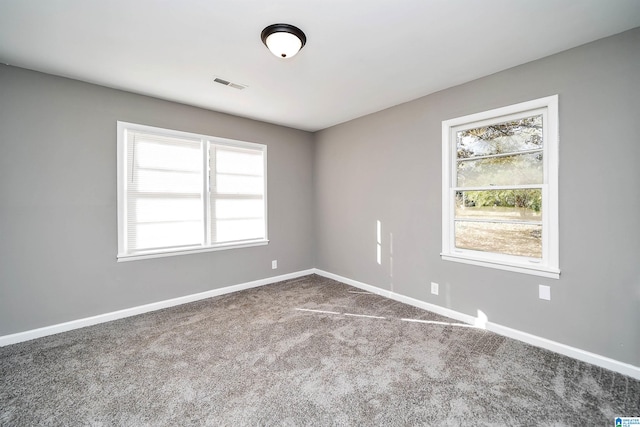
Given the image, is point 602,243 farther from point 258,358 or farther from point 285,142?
point 285,142

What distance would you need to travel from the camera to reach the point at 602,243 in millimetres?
2154

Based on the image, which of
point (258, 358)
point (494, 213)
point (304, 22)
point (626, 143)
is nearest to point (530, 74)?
point (626, 143)

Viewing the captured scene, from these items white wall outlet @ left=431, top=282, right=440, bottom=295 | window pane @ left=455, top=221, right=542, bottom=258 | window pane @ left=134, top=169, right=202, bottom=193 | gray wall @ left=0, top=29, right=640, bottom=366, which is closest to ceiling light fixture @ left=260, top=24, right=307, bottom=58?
gray wall @ left=0, top=29, right=640, bottom=366

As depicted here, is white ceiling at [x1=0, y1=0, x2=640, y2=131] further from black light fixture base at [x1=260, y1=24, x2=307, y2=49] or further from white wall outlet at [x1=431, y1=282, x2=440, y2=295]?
white wall outlet at [x1=431, y1=282, x2=440, y2=295]

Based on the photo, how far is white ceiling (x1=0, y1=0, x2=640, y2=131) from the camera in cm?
A: 180

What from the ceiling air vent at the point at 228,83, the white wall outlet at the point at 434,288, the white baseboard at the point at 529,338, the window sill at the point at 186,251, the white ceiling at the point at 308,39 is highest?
the ceiling air vent at the point at 228,83

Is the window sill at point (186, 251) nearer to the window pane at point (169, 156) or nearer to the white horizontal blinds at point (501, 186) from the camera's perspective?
the window pane at point (169, 156)

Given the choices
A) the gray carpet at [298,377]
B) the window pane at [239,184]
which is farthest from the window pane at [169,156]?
the gray carpet at [298,377]

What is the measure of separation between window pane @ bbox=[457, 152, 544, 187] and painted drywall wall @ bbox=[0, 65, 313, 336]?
3325 millimetres

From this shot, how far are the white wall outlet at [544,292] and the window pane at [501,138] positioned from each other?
1289mm

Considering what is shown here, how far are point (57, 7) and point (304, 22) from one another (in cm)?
163

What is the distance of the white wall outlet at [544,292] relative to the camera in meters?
2.41

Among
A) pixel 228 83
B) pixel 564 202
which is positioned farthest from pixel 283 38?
pixel 564 202

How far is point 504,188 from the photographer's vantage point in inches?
106
